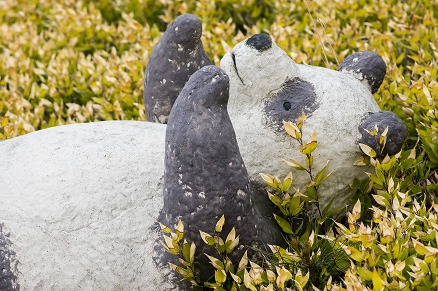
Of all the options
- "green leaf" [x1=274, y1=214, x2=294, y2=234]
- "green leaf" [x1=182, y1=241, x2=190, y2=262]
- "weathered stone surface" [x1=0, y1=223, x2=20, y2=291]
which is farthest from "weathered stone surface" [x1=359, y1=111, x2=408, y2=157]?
"weathered stone surface" [x1=0, y1=223, x2=20, y2=291]

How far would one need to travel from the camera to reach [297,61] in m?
3.21

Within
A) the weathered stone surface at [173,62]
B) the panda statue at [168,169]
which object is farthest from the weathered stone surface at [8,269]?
the weathered stone surface at [173,62]

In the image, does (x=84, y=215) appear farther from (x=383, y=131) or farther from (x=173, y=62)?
(x=383, y=131)

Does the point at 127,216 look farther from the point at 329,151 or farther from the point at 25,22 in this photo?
the point at 25,22

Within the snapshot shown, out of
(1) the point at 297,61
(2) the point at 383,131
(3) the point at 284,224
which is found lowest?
(1) the point at 297,61

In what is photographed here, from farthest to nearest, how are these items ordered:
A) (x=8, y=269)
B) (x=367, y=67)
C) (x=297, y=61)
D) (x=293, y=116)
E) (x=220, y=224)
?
(x=297, y=61), (x=367, y=67), (x=293, y=116), (x=8, y=269), (x=220, y=224)

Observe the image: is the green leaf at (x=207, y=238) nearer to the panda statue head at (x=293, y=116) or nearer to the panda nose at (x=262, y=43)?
the panda statue head at (x=293, y=116)

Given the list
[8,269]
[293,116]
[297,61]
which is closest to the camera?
[8,269]

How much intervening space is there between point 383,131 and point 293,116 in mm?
282

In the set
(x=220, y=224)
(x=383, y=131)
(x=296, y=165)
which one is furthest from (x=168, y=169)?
(x=383, y=131)

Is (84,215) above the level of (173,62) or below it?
below

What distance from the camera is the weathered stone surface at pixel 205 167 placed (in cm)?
189

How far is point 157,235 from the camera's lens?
203 centimetres

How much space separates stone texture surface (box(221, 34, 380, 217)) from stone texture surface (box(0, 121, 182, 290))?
0.32 m
